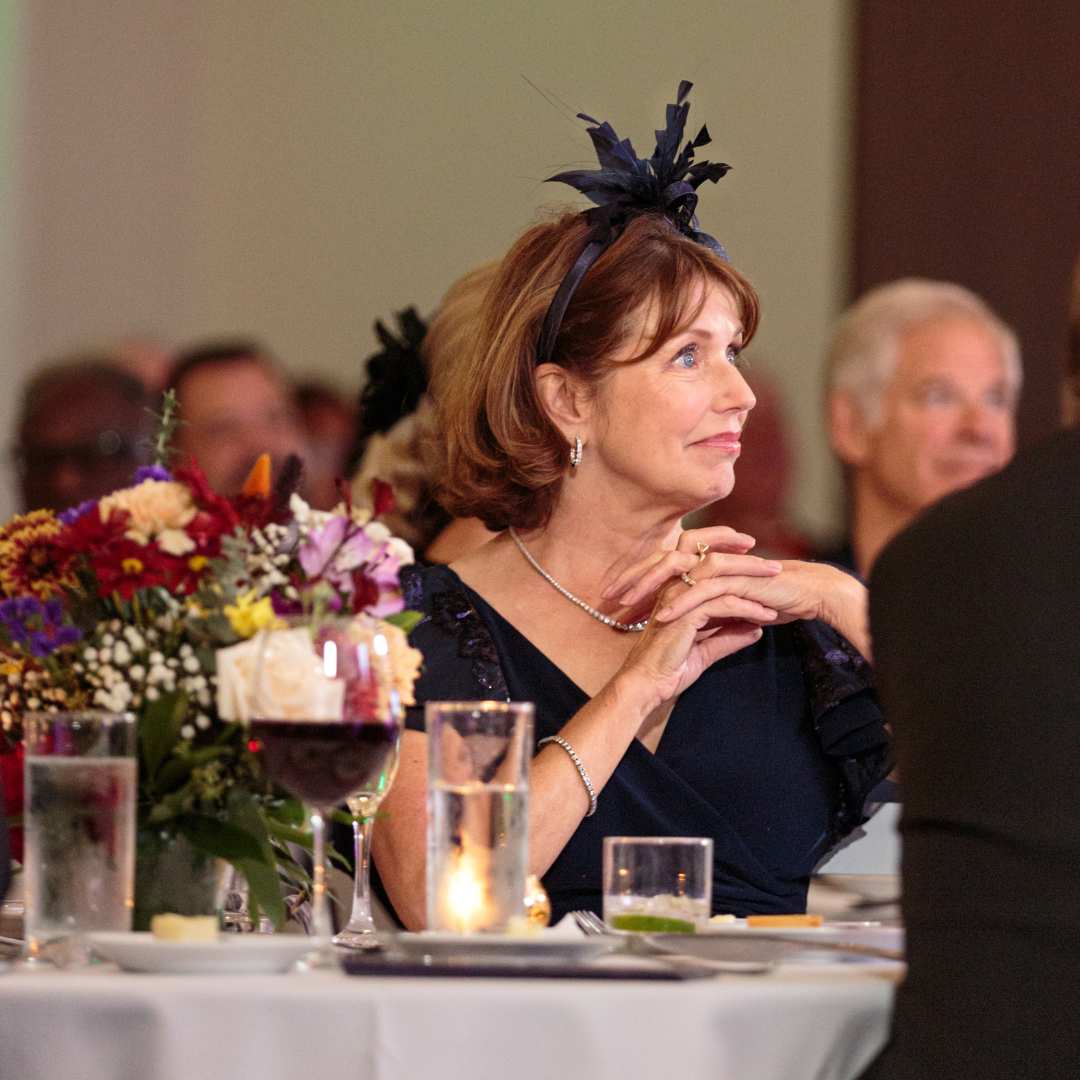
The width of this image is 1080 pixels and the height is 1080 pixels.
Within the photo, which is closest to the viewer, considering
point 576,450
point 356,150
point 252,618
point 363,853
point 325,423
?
point 252,618

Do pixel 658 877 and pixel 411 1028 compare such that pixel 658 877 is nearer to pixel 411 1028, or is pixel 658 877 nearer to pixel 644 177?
pixel 411 1028

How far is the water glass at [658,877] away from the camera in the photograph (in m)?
1.82

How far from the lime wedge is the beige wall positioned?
4201 mm

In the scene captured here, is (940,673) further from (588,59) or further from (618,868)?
(588,59)

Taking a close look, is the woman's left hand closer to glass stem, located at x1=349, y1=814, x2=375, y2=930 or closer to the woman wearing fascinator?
the woman wearing fascinator

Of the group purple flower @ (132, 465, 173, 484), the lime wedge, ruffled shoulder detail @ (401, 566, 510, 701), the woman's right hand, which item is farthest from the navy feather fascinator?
the lime wedge

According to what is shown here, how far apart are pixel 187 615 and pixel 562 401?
3.36ft

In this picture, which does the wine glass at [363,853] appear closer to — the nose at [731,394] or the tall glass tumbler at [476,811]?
the tall glass tumbler at [476,811]

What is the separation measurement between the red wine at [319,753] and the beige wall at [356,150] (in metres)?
4.39

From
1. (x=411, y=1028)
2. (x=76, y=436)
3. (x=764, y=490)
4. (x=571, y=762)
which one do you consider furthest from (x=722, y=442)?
(x=764, y=490)

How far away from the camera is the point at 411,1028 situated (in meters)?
1.44

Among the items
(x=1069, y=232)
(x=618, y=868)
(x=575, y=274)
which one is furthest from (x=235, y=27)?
(x=618, y=868)

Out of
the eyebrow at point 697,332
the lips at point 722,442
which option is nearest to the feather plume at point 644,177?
the eyebrow at point 697,332

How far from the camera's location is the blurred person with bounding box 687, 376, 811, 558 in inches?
211
